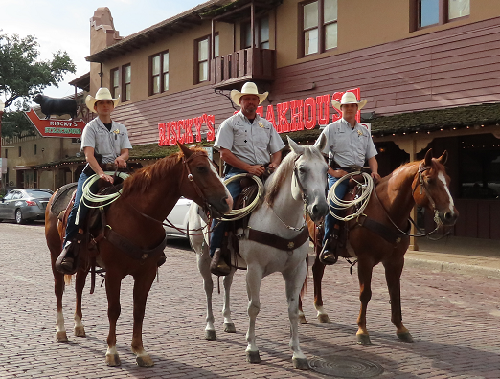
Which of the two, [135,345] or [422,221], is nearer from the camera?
[135,345]

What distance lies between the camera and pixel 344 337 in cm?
666

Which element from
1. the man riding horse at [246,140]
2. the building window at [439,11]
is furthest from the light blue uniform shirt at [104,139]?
the building window at [439,11]

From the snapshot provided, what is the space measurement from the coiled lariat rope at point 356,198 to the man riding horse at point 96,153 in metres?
2.62

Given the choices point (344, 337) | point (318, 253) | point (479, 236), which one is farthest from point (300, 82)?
point (344, 337)

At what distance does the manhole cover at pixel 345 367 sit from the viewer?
17.3 ft

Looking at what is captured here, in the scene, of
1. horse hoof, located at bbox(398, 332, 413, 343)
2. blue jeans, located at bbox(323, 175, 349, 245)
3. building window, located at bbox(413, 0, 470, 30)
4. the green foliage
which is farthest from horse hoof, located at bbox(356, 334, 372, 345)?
the green foliage

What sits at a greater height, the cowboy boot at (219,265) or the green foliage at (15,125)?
the green foliage at (15,125)

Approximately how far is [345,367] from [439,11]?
1297 centimetres

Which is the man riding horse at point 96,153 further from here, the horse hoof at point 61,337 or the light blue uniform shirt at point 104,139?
the horse hoof at point 61,337

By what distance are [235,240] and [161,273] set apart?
603 cm

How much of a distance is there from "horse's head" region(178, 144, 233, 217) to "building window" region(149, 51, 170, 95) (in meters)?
21.8

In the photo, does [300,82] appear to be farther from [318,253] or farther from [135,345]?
[135,345]

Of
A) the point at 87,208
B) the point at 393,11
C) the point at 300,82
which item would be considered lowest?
the point at 87,208

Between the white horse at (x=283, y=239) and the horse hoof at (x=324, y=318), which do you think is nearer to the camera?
the white horse at (x=283, y=239)
